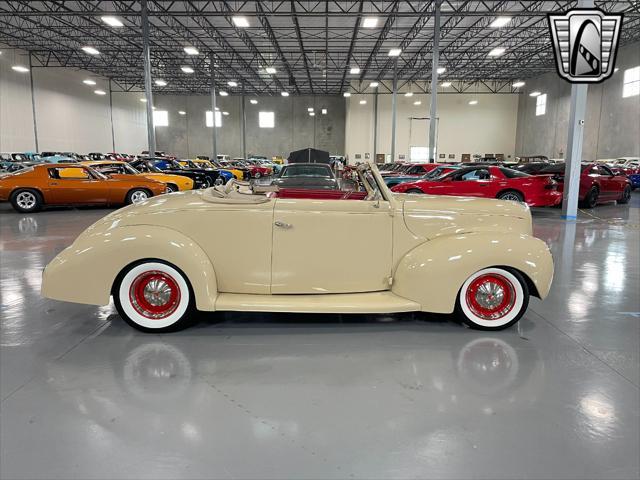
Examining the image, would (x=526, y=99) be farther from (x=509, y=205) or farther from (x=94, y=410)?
(x=94, y=410)

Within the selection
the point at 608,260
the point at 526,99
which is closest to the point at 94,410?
the point at 608,260

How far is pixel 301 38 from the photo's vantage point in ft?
82.2

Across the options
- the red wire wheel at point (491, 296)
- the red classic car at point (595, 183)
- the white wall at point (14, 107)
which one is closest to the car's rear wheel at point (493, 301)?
the red wire wheel at point (491, 296)

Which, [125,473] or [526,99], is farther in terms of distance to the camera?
[526,99]

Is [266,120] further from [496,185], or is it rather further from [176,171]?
[496,185]

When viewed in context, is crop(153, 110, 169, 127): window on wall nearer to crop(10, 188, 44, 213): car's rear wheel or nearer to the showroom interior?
crop(10, 188, 44, 213): car's rear wheel

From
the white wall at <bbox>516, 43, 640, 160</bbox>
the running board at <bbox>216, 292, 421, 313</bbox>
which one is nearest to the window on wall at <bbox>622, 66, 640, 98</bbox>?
the white wall at <bbox>516, 43, 640, 160</bbox>

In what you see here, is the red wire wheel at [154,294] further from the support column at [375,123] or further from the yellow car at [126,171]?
the support column at [375,123]

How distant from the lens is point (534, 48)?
2756 cm

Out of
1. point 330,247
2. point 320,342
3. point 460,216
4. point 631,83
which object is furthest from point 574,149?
point 631,83

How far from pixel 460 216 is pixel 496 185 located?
26.9ft

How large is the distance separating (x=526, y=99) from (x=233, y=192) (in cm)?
3875

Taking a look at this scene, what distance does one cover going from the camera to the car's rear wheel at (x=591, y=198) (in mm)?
12781

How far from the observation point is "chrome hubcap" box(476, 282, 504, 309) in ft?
12.2
